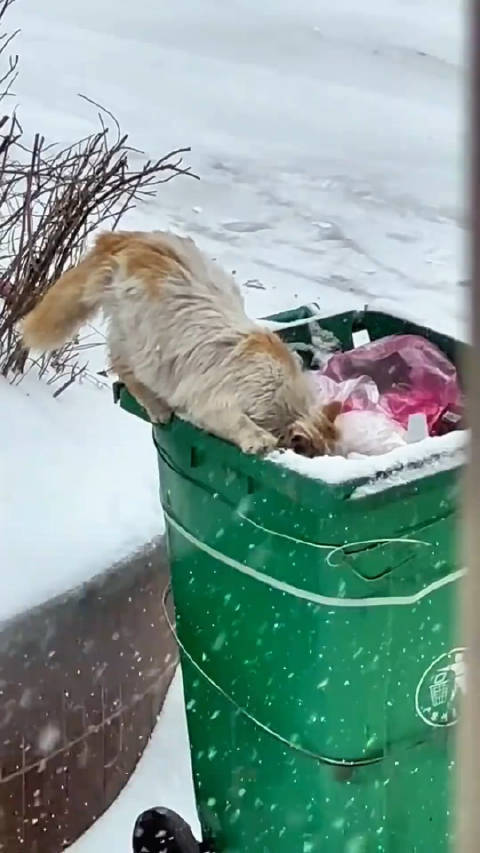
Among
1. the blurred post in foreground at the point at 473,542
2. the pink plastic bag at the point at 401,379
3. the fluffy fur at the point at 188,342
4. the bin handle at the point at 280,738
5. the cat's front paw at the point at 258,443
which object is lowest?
the bin handle at the point at 280,738

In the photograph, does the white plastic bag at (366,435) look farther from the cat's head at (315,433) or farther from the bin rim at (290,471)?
the bin rim at (290,471)

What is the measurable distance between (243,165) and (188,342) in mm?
4790

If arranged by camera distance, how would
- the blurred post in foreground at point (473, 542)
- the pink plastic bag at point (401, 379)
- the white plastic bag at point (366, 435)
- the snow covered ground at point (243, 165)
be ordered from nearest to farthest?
the blurred post in foreground at point (473, 542) < the white plastic bag at point (366, 435) < the pink plastic bag at point (401, 379) < the snow covered ground at point (243, 165)

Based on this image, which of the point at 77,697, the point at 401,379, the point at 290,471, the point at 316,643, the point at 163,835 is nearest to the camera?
the point at 290,471

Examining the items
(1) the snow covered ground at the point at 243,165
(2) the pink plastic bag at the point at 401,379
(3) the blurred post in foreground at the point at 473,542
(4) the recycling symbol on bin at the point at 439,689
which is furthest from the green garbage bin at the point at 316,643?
(3) the blurred post in foreground at the point at 473,542

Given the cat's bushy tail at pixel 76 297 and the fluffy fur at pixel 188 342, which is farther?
the cat's bushy tail at pixel 76 297

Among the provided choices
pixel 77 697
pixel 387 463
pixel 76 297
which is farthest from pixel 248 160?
pixel 387 463

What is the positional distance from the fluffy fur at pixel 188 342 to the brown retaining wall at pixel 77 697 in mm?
568

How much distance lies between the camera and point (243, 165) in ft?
21.5

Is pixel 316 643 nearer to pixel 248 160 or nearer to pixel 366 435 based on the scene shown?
pixel 366 435

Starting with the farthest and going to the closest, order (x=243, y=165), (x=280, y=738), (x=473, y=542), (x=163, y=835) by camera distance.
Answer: (x=243, y=165)
(x=163, y=835)
(x=280, y=738)
(x=473, y=542)

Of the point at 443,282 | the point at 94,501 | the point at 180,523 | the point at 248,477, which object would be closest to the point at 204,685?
the point at 180,523

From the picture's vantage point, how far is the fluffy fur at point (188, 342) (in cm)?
188

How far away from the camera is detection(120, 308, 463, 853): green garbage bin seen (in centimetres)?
181
